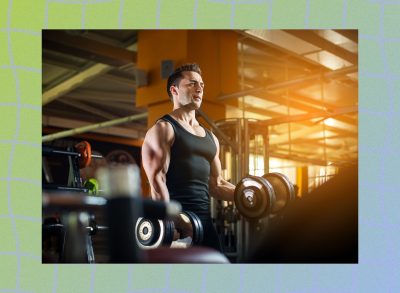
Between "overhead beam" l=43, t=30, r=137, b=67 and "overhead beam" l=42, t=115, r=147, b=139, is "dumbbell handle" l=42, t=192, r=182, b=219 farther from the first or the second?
"overhead beam" l=43, t=30, r=137, b=67

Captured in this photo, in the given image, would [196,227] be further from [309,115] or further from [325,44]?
[325,44]

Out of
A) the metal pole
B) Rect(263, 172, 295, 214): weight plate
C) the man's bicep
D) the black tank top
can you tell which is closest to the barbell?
the metal pole

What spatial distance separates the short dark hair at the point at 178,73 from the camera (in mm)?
2338

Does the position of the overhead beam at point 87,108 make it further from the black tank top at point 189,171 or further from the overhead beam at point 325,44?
the overhead beam at point 325,44

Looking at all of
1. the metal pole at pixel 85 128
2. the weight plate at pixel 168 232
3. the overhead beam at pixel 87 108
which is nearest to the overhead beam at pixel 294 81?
the metal pole at pixel 85 128

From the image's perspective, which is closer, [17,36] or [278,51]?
[17,36]

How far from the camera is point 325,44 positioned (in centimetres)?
238

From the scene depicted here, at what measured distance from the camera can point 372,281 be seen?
2.25 metres

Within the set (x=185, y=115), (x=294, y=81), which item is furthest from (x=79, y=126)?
(x=294, y=81)

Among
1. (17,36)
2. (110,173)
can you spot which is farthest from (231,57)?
(110,173)

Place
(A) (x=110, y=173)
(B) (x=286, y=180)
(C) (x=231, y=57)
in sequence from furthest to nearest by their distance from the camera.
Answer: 1. (C) (x=231, y=57)
2. (B) (x=286, y=180)
3. (A) (x=110, y=173)

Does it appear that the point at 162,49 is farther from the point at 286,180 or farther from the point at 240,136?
the point at 286,180

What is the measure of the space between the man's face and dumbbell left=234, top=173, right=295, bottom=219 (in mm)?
422
